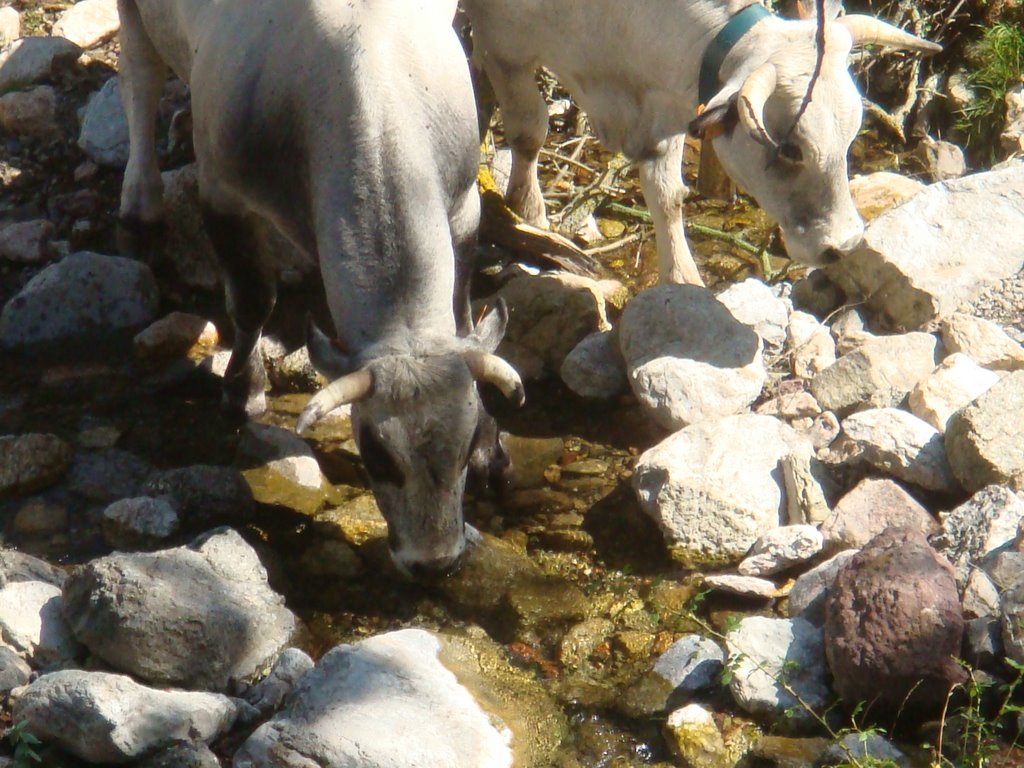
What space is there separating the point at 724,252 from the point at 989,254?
4.79 ft

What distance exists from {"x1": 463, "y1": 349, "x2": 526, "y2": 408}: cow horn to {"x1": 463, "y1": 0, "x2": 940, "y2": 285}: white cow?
1492 mm

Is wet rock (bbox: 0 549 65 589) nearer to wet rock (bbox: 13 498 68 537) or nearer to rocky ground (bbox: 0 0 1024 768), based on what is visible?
rocky ground (bbox: 0 0 1024 768)

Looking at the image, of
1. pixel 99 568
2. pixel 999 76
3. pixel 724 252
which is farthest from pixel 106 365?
pixel 999 76

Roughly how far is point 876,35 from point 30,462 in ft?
12.7

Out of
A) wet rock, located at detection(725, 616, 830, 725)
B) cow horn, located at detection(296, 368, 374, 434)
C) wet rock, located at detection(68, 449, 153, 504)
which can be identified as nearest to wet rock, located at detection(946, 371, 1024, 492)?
wet rock, located at detection(725, 616, 830, 725)

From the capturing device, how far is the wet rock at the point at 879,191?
670 centimetres

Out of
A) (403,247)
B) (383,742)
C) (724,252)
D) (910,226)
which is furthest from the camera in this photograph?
(724,252)

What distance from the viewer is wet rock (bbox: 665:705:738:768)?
12.7 ft

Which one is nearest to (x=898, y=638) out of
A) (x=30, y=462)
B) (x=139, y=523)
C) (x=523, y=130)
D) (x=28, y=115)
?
(x=139, y=523)

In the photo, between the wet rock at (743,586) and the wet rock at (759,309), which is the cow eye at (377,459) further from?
the wet rock at (759,309)

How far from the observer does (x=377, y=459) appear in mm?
4172

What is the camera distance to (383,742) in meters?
3.63

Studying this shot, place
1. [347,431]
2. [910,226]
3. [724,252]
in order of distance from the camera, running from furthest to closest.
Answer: [724,252], [910,226], [347,431]

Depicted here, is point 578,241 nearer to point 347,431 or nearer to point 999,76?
point 347,431
